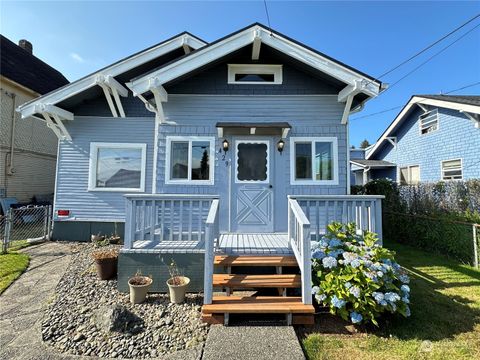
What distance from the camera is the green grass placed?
4.15m

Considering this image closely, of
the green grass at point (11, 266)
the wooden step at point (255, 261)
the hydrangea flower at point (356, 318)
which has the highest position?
the wooden step at point (255, 261)

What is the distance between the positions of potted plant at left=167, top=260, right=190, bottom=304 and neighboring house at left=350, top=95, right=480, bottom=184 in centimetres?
1054

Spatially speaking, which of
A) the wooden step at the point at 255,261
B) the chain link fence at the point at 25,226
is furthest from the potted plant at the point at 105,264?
the chain link fence at the point at 25,226

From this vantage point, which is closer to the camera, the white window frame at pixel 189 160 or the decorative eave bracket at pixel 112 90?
the white window frame at pixel 189 160

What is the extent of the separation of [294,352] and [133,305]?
224 cm

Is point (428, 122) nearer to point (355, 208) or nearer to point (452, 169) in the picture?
point (452, 169)

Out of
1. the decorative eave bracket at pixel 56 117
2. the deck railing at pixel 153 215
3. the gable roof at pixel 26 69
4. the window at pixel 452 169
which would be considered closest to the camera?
the deck railing at pixel 153 215

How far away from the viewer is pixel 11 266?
4.72 meters

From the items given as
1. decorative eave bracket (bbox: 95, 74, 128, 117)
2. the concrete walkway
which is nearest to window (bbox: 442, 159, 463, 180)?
decorative eave bracket (bbox: 95, 74, 128, 117)

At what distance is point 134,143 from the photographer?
6949mm

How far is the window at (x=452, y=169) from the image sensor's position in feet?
30.4

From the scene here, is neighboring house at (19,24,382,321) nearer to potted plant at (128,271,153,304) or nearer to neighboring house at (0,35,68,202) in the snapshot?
potted plant at (128,271,153,304)

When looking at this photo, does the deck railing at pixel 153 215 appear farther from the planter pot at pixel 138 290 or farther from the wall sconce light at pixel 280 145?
the wall sconce light at pixel 280 145

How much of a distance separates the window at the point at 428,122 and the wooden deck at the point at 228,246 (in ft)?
33.6
